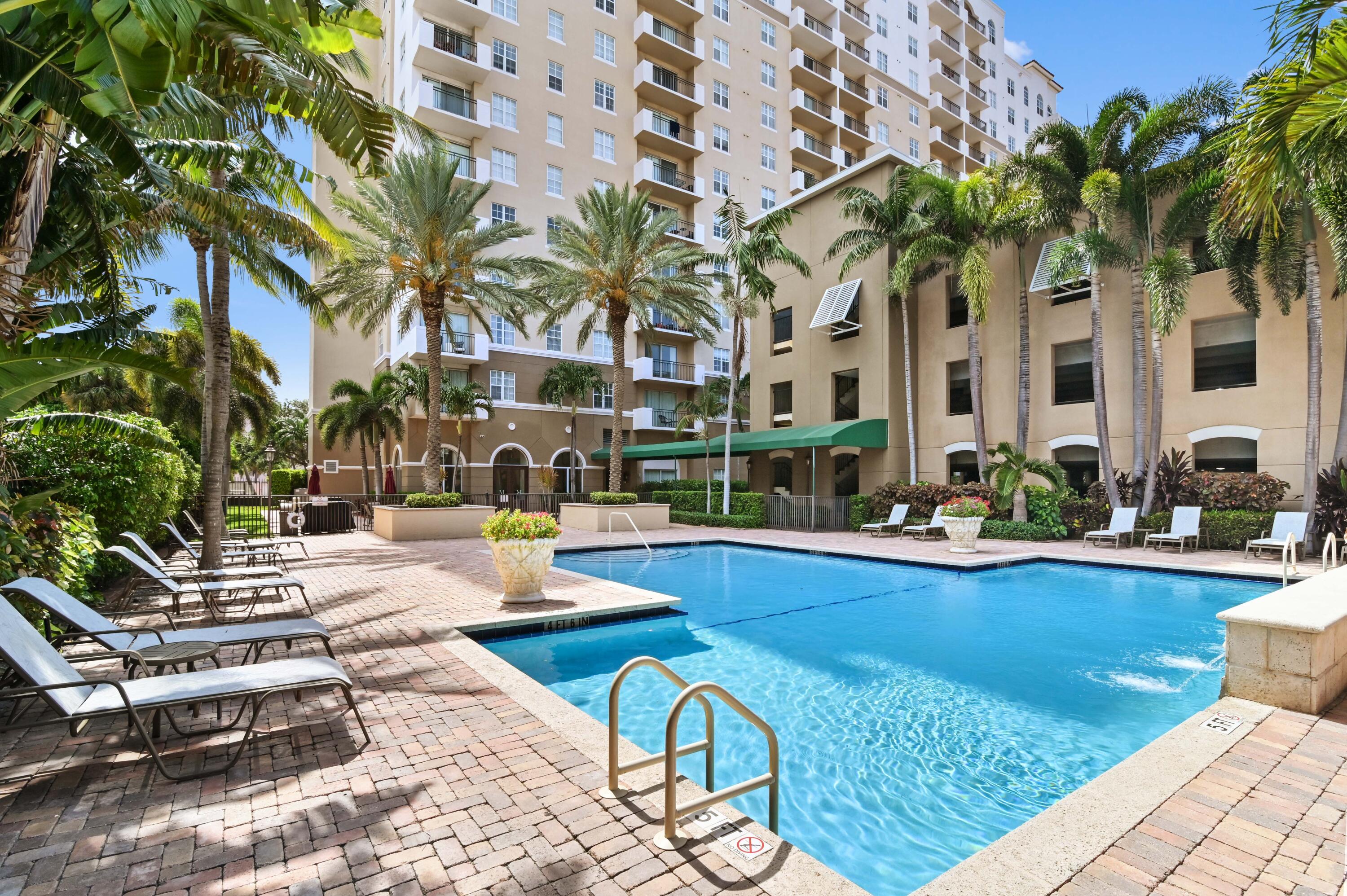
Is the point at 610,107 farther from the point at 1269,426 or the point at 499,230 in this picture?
the point at 1269,426

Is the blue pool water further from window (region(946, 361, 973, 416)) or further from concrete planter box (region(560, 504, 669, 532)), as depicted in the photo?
window (region(946, 361, 973, 416))

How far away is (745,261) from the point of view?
22484mm

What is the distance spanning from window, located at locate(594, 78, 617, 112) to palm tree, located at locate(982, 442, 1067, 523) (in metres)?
28.9

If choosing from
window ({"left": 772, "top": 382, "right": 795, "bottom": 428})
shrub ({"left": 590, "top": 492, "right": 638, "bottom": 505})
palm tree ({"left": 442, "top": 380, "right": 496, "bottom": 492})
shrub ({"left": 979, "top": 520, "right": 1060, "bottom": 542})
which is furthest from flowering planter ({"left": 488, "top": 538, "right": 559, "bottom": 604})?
palm tree ({"left": 442, "top": 380, "right": 496, "bottom": 492})

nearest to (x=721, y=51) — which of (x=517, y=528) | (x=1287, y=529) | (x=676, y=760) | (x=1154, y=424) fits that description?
(x=1154, y=424)

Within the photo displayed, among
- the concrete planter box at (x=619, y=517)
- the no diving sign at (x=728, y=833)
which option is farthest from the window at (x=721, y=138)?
the no diving sign at (x=728, y=833)

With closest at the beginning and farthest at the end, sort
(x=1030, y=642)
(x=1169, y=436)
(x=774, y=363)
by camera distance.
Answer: (x=1030, y=642), (x=1169, y=436), (x=774, y=363)

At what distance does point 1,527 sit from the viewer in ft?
17.4

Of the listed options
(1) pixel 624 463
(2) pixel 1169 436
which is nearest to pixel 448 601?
(2) pixel 1169 436

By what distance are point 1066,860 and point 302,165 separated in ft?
37.3

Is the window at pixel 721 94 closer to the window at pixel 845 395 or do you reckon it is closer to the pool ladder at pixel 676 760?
the window at pixel 845 395

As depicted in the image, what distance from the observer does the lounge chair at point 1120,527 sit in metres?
15.7

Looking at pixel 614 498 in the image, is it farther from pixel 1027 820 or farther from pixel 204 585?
pixel 1027 820

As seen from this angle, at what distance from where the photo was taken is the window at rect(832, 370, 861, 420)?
24.8 meters
